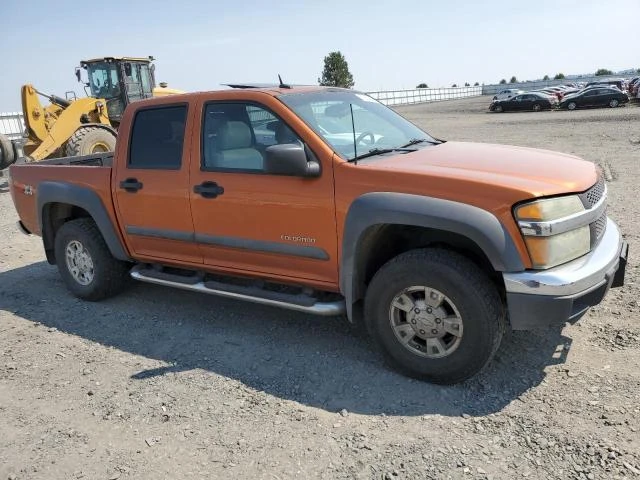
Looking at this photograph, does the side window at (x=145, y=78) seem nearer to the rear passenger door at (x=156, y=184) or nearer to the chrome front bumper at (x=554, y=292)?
the rear passenger door at (x=156, y=184)

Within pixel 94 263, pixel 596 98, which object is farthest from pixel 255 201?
pixel 596 98

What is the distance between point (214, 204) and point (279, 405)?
160 cm

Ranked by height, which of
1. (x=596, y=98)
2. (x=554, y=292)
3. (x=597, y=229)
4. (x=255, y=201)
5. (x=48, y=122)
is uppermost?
(x=48, y=122)

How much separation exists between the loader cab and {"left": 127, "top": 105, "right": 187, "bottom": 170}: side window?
10262 mm

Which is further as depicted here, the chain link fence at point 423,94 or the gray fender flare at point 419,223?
the chain link fence at point 423,94

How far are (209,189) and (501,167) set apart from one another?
2.12 m

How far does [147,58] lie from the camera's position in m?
14.8

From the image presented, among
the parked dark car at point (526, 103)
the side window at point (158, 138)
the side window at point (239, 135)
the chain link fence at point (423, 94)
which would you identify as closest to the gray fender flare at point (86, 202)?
the side window at point (158, 138)

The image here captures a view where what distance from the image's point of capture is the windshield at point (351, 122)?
3.90 m

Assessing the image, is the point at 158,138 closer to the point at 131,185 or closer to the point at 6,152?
the point at 131,185

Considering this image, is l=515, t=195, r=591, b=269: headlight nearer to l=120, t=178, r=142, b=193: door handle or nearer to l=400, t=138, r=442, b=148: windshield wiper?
l=400, t=138, r=442, b=148: windshield wiper

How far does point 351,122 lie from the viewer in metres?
4.18

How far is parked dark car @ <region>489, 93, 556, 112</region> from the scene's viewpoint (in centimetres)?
3503

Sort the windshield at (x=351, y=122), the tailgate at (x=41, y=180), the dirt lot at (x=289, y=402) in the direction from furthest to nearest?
1. the tailgate at (x=41, y=180)
2. the windshield at (x=351, y=122)
3. the dirt lot at (x=289, y=402)
